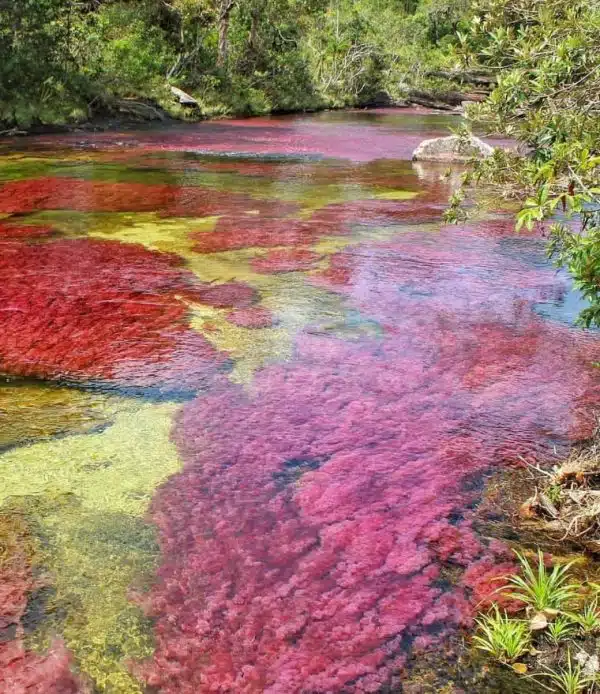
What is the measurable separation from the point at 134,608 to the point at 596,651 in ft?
4.29

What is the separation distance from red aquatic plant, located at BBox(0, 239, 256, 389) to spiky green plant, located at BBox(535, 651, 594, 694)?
2247 millimetres

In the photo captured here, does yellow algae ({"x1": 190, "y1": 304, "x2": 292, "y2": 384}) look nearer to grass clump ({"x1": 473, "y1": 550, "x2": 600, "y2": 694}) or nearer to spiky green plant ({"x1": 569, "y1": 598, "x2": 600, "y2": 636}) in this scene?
grass clump ({"x1": 473, "y1": 550, "x2": 600, "y2": 694})

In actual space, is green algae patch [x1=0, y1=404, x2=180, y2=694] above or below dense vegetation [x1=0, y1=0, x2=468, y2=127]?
below

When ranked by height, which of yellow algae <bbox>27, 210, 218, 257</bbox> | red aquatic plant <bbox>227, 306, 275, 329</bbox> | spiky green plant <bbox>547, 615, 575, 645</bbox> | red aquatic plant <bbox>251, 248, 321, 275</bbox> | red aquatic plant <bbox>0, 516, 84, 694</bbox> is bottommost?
red aquatic plant <bbox>0, 516, 84, 694</bbox>

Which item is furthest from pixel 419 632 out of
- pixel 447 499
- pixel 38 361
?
pixel 38 361

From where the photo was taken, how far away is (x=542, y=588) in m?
2.08

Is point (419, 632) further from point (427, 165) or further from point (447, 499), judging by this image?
point (427, 165)

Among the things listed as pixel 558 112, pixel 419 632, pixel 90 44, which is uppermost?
pixel 90 44

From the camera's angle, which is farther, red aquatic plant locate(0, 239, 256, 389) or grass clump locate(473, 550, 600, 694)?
red aquatic plant locate(0, 239, 256, 389)

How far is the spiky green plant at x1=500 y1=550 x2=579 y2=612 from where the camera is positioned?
2074 mm

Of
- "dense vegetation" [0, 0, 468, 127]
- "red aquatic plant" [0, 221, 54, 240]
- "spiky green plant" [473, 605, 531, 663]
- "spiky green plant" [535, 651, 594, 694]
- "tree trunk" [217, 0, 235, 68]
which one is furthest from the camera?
"tree trunk" [217, 0, 235, 68]

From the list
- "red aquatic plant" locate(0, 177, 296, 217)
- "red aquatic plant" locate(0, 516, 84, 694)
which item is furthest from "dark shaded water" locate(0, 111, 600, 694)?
"red aquatic plant" locate(0, 177, 296, 217)

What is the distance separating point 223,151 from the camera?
13641mm

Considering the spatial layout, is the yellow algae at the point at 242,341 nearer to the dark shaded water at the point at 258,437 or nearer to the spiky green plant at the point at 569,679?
the dark shaded water at the point at 258,437
